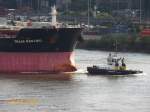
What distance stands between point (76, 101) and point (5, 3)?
251 ft

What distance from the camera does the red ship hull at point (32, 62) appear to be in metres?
56.2

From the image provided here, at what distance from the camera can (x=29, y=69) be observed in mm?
56312

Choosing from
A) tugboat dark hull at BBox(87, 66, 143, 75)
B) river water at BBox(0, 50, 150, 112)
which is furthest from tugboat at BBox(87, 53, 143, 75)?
river water at BBox(0, 50, 150, 112)

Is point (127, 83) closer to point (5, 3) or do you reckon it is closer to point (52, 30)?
point (52, 30)

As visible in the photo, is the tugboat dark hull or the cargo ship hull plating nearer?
the tugboat dark hull

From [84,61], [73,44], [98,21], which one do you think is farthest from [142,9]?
[73,44]

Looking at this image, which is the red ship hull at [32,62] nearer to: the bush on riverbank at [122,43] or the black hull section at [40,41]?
the black hull section at [40,41]

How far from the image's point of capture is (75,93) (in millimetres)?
47469

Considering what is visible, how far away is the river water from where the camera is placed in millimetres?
42719

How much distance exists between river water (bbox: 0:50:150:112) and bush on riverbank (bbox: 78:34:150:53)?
2502 centimetres

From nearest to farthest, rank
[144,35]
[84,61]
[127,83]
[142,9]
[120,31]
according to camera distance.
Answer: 1. [127,83]
2. [84,61]
3. [144,35]
4. [120,31]
5. [142,9]

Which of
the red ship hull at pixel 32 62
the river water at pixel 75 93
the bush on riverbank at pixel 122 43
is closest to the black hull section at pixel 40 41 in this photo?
the red ship hull at pixel 32 62

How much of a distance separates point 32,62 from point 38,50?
0.99 meters

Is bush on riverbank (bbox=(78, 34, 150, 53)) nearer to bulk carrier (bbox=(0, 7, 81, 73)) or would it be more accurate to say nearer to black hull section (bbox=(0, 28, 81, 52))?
black hull section (bbox=(0, 28, 81, 52))
